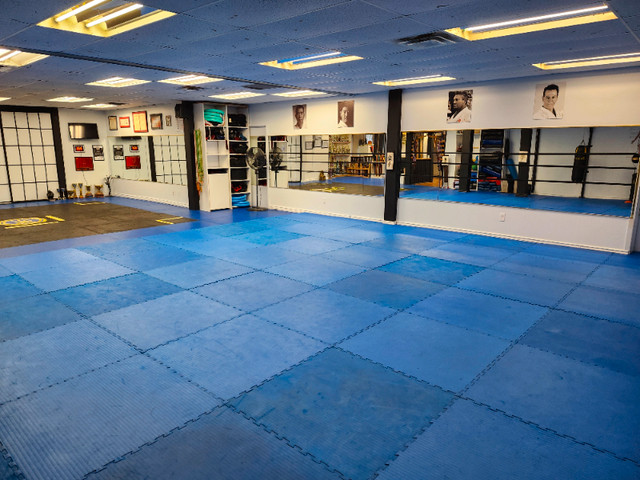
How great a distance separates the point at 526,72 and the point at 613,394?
21.7ft

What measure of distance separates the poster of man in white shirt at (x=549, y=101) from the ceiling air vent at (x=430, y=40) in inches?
146

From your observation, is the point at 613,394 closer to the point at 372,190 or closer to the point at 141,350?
the point at 141,350

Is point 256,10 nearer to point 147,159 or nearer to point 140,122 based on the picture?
point 140,122

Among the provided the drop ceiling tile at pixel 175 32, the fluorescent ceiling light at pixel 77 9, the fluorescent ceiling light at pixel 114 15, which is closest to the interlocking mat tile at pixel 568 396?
the drop ceiling tile at pixel 175 32

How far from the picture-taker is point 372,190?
52.5 ft

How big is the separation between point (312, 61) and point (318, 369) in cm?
564

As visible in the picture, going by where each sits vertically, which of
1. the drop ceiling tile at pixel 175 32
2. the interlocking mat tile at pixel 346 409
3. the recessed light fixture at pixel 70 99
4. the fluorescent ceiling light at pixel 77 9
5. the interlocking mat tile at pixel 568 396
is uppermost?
the recessed light fixture at pixel 70 99

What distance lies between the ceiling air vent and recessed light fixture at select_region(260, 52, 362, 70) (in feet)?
3.79

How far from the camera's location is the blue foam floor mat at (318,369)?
2.80m

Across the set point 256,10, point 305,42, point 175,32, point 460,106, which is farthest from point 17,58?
point 460,106

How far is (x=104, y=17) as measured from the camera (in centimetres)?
510

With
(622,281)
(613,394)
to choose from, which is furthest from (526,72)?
(613,394)

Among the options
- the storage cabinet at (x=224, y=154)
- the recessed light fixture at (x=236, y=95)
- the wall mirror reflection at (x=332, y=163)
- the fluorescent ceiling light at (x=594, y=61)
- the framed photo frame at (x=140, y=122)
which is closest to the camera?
the fluorescent ceiling light at (x=594, y=61)

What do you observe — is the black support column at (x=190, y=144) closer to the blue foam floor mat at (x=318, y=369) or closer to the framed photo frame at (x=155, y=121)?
the framed photo frame at (x=155, y=121)
